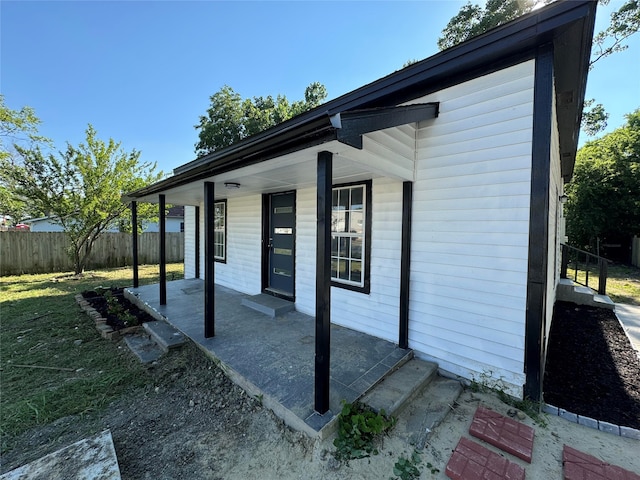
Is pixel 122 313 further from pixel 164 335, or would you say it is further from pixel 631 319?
pixel 631 319

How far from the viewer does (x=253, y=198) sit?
6.00 meters

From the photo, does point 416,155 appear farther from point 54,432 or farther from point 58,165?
point 58,165

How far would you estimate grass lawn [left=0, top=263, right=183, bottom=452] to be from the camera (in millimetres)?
2602

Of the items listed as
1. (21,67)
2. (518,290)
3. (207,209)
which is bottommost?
(518,290)

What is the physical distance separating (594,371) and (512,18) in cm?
1131

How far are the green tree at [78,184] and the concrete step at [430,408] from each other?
10.2 metres

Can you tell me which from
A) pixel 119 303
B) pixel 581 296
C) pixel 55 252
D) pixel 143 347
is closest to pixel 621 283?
pixel 581 296

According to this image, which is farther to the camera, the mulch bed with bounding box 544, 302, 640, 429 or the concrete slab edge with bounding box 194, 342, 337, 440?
the mulch bed with bounding box 544, 302, 640, 429

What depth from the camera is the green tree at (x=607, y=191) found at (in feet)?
41.3

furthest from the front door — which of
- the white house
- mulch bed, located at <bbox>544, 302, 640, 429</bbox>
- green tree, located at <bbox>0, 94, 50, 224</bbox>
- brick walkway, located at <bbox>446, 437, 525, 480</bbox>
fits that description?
green tree, located at <bbox>0, 94, 50, 224</bbox>

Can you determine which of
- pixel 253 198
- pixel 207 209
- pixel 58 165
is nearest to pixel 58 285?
pixel 58 165

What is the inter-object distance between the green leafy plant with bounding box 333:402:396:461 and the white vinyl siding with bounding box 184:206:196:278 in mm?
7225

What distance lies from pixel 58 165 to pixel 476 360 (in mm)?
13092

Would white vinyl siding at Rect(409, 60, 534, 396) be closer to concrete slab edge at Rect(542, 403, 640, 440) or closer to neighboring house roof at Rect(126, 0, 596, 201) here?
neighboring house roof at Rect(126, 0, 596, 201)
